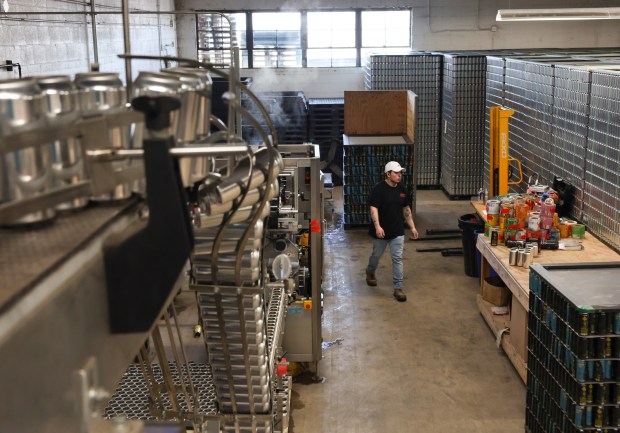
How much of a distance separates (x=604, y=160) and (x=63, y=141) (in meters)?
6.03

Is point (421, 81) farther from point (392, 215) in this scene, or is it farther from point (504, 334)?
point (504, 334)

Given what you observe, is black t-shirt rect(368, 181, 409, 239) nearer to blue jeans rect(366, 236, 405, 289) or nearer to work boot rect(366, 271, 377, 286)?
blue jeans rect(366, 236, 405, 289)

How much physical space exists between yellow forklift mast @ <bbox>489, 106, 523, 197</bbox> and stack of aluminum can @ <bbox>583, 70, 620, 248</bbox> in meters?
1.39

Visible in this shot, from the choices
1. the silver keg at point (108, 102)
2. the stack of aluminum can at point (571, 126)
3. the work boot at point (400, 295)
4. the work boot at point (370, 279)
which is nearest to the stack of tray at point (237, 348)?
the silver keg at point (108, 102)

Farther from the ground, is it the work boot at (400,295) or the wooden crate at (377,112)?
the wooden crate at (377,112)

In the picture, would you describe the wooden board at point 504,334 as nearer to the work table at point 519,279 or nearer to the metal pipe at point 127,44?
the work table at point 519,279

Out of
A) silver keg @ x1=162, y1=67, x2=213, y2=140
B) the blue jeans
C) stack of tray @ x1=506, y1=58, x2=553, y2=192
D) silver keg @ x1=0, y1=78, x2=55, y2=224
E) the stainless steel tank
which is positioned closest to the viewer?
silver keg @ x1=0, y1=78, x2=55, y2=224

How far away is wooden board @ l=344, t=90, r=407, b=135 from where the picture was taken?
11.4m

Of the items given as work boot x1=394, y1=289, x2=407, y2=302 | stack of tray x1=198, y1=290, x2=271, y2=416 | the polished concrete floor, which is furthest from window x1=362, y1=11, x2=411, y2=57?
stack of tray x1=198, y1=290, x2=271, y2=416

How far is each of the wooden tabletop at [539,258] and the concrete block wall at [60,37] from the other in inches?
136

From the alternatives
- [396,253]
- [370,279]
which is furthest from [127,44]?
[370,279]

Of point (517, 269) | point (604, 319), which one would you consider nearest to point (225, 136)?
point (604, 319)

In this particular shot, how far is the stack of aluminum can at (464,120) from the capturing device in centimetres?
1203

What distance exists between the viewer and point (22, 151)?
1.13m
